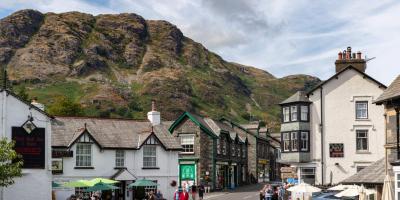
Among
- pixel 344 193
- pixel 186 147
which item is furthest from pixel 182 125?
pixel 344 193

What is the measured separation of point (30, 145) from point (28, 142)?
0.81 feet

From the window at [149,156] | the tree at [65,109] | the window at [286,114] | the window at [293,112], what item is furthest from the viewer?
the tree at [65,109]

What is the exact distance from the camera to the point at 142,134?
50.8m

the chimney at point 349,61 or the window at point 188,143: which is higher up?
the chimney at point 349,61

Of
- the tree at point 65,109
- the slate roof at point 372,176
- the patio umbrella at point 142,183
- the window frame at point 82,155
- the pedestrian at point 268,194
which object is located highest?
the tree at point 65,109

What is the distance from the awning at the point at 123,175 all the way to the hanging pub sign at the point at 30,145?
22.1 feet

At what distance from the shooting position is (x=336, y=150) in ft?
175

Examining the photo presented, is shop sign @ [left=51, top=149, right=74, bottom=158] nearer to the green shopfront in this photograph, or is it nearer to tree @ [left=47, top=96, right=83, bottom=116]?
the green shopfront

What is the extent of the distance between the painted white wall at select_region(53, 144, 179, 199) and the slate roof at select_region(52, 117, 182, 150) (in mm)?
619

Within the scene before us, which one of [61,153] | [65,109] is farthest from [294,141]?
[65,109]

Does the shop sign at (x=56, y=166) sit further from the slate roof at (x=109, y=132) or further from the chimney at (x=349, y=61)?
the chimney at (x=349, y=61)

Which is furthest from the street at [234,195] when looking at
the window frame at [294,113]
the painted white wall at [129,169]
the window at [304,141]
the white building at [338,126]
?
the window frame at [294,113]

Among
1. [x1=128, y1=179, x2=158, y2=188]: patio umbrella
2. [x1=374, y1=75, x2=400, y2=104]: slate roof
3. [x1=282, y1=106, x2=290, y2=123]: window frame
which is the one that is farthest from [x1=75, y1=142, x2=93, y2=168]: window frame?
[x1=374, y1=75, x2=400, y2=104]: slate roof

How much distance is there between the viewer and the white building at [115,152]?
46250 mm
